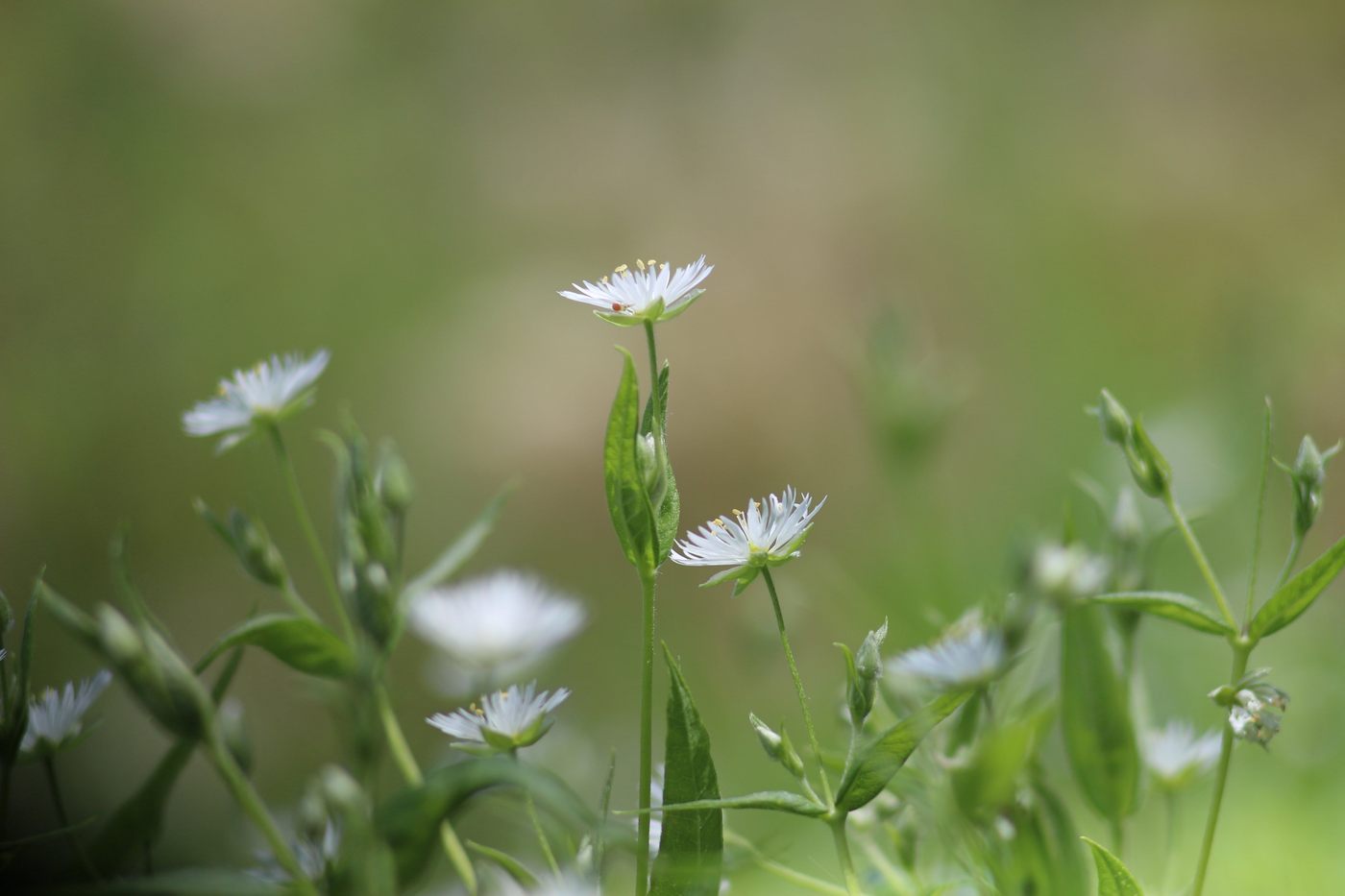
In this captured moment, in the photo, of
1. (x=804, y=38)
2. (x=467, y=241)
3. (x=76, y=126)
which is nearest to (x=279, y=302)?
(x=467, y=241)

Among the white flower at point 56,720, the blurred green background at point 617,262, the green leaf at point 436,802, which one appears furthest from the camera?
the blurred green background at point 617,262

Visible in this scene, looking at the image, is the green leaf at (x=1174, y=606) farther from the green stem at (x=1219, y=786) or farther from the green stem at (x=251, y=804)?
the green stem at (x=251, y=804)

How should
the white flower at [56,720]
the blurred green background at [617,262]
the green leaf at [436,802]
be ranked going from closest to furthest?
1. the green leaf at [436,802]
2. the white flower at [56,720]
3. the blurred green background at [617,262]

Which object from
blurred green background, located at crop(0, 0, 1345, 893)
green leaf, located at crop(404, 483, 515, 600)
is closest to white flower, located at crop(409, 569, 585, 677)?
green leaf, located at crop(404, 483, 515, 600)

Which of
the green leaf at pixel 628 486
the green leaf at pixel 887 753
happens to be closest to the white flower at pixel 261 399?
the green leaf at pixel 628 486

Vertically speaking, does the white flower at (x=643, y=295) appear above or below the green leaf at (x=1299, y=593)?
above

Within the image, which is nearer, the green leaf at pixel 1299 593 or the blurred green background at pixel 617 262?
the green leaf at pixel 1299 593
